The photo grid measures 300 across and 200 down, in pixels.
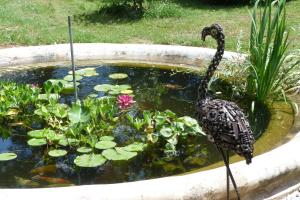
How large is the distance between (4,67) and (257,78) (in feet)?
12.2

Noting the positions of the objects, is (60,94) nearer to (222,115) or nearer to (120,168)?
(120,168)

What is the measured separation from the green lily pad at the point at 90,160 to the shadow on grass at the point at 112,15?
706 cm

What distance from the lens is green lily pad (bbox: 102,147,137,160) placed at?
13.5 feet

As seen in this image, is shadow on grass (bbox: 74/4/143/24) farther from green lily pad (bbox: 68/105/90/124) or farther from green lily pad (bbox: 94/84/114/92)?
green lily pad (bbox: 68/105/90/124)

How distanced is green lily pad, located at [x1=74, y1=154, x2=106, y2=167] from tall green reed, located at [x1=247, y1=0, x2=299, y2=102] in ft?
6.46

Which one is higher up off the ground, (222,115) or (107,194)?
(222,115)

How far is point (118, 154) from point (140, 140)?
0.46 meters

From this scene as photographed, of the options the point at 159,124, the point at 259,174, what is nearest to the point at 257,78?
the point at 159,124

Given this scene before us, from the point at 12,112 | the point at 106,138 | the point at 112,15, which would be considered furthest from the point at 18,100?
the point at 112,15

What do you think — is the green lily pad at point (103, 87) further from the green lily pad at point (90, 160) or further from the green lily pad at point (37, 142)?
the green lily pad at point (90, 160)

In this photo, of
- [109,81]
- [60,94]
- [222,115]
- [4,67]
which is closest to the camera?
[222,115]

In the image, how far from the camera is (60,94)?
582 cm

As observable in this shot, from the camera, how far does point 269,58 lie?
5.15 meters

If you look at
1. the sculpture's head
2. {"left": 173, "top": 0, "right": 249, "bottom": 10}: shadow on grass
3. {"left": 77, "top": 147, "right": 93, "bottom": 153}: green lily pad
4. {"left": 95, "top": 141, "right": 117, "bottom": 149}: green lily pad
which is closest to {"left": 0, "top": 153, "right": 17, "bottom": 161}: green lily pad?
{"left": 77, "top": 147, "right": 93, "bottom": 153}: green lily pad
